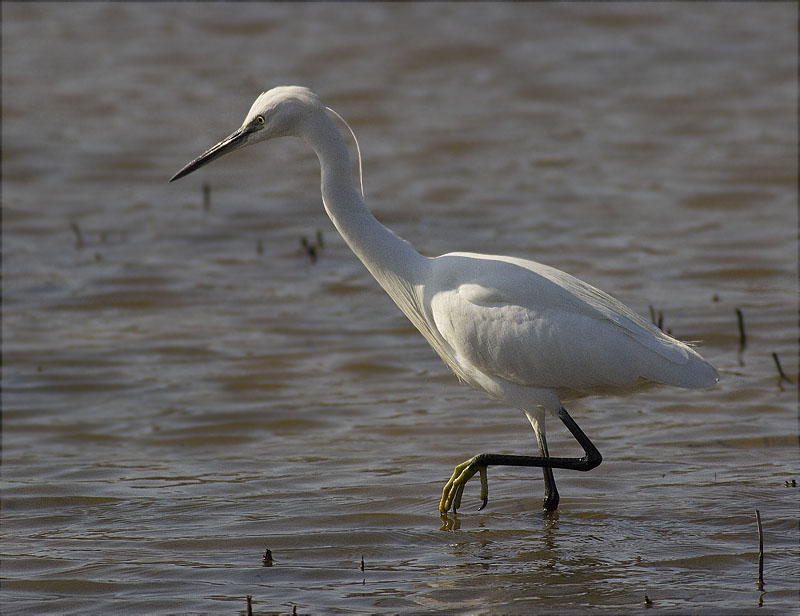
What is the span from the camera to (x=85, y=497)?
23.6ft

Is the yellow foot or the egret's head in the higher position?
the egret's head

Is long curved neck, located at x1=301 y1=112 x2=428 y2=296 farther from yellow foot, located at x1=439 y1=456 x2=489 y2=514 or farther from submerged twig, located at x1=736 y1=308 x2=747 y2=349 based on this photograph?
submerged twig, located at x1=736 y1=308 x2=747 y2=349

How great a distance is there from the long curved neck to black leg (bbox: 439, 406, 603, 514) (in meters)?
1.00

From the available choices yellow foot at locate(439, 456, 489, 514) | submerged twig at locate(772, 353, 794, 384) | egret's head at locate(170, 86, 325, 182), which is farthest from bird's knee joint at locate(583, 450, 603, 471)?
submerged twig at locate(772, 353, 794, 384)

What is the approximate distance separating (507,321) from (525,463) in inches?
31.3

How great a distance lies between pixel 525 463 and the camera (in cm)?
662

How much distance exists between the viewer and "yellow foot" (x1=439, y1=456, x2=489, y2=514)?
21.5 ft

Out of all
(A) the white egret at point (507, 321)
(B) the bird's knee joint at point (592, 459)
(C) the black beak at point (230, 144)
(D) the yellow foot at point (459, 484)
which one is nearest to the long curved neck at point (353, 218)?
(A) the white egret at point (507, 321)

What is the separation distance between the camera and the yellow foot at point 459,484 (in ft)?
21.5

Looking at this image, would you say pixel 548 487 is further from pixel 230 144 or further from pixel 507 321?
pixel 230 144

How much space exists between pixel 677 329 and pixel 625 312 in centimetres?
344

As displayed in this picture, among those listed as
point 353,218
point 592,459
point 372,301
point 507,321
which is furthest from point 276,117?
point 372,301

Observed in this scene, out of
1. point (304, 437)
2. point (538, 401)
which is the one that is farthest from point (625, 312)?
point (304, 437)

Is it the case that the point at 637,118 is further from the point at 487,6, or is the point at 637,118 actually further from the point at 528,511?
the point at 528,511
